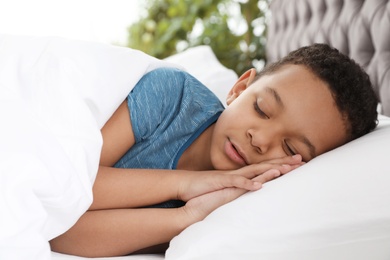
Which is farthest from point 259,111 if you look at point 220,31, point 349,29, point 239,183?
point 220,31

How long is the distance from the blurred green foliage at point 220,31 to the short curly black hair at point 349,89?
1.85m

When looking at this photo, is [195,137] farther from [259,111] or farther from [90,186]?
[90,186]

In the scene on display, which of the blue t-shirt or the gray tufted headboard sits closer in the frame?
the blue t-shirt

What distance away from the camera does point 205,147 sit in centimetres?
112

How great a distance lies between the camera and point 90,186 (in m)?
0.79

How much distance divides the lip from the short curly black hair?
0.69ft

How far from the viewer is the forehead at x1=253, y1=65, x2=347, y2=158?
94cm

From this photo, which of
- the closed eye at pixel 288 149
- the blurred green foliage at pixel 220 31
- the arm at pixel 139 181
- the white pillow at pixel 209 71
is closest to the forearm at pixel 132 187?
the arm at pixel 139 181

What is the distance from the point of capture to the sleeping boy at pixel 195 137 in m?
0.88

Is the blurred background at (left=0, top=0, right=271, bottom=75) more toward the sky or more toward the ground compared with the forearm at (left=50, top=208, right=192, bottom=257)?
more toward the ground

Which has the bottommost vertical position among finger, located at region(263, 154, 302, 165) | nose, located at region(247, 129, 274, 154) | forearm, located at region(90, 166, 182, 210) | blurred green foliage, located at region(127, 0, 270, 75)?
blurred green foliage, located at region(127, 0, 270, 75)

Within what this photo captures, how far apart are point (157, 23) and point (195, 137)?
9.72ft

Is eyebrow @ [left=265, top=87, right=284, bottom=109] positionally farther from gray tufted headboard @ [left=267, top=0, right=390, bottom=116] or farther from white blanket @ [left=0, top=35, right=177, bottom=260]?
gray tufted headboard @ [left=267, top=0, right=390, bottom=116]

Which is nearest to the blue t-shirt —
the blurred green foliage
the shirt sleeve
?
the shirt sleeve
